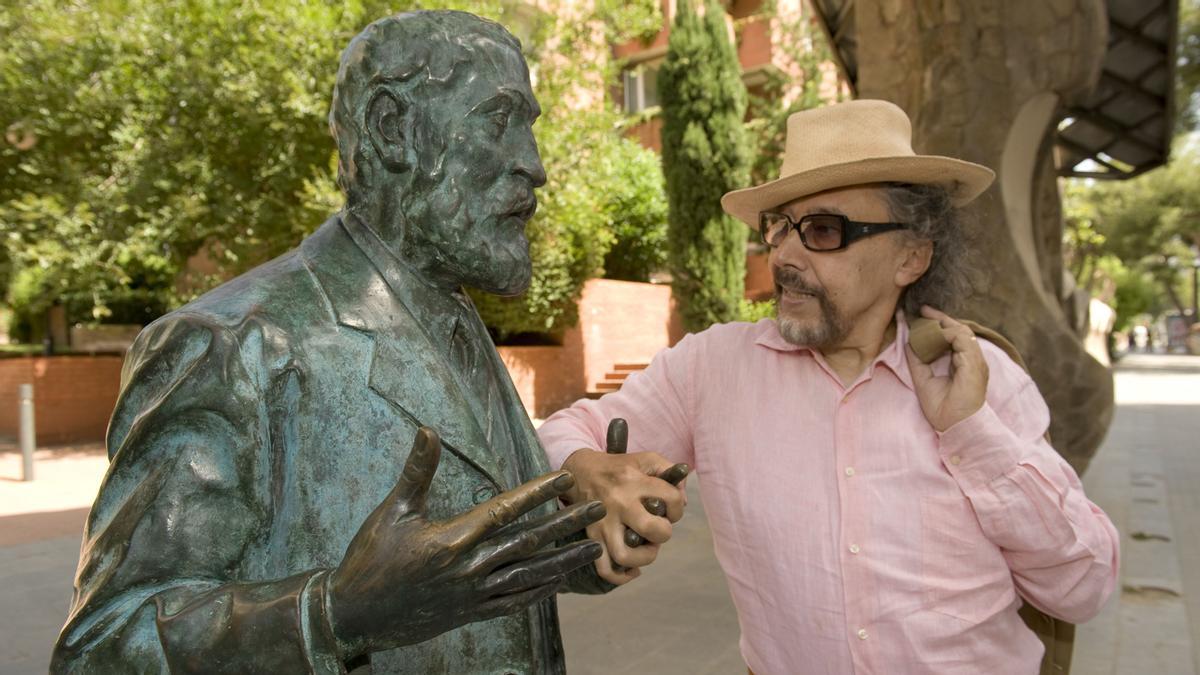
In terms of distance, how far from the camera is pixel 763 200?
2203 millimetres

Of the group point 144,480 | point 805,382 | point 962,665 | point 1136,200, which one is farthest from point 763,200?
point 1136,200

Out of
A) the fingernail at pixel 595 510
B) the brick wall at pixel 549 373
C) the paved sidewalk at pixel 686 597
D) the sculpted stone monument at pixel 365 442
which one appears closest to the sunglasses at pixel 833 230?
the sculpted stone monument at pixel 365 442

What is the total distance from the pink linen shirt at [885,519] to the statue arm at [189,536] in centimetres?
84

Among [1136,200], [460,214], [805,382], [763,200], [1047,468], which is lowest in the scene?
[1047,468]

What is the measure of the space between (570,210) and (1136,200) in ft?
86.6

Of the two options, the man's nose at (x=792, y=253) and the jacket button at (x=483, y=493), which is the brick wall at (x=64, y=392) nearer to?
the man's nose at (x=792, y=253)

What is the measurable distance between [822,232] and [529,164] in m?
1.12

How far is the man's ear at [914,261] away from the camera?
6.99 ft

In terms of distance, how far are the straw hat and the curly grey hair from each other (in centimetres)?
4

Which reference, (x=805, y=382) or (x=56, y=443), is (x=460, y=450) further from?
(x=56, y=443)

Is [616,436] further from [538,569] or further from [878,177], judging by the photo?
[878,177]

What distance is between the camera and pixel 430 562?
83 centimetres

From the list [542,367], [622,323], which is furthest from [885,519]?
[622,323]

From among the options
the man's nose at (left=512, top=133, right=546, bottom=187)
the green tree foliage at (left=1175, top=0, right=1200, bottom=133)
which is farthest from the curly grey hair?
the green tree foliage at (left=1175, top=0, right=1200, bottom=133)
